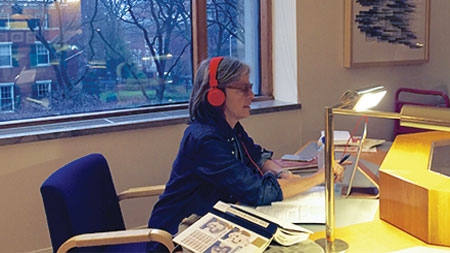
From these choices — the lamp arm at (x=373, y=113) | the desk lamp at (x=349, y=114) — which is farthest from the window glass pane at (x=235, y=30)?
the lamp arm at (x=373, y=113)

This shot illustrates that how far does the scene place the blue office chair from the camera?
1.63 meters

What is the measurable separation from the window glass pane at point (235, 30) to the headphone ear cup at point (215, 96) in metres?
1.49

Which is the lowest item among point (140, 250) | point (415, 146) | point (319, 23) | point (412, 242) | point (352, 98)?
point (140, 250)

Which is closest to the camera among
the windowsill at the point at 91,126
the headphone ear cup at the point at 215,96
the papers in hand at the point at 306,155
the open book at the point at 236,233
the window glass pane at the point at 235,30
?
the open book at the point at 236,233

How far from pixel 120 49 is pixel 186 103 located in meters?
0.54

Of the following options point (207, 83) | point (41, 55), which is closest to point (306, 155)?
point (207, 83)

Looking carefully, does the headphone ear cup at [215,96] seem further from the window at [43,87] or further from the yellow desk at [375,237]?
the window at [43,87]

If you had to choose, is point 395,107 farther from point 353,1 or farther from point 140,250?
point 140,250

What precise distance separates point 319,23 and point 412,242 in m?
2.29

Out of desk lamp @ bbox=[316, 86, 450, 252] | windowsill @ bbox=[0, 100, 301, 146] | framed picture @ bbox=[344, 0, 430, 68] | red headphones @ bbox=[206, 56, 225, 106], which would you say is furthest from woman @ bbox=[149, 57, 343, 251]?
framed picture @ bbox=[344, 0, 430, 68]

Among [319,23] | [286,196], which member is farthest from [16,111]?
[319,23]

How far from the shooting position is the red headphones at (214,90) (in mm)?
1935

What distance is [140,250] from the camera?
1.97 meters

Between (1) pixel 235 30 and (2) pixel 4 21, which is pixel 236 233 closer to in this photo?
(2) pixel 4 21
